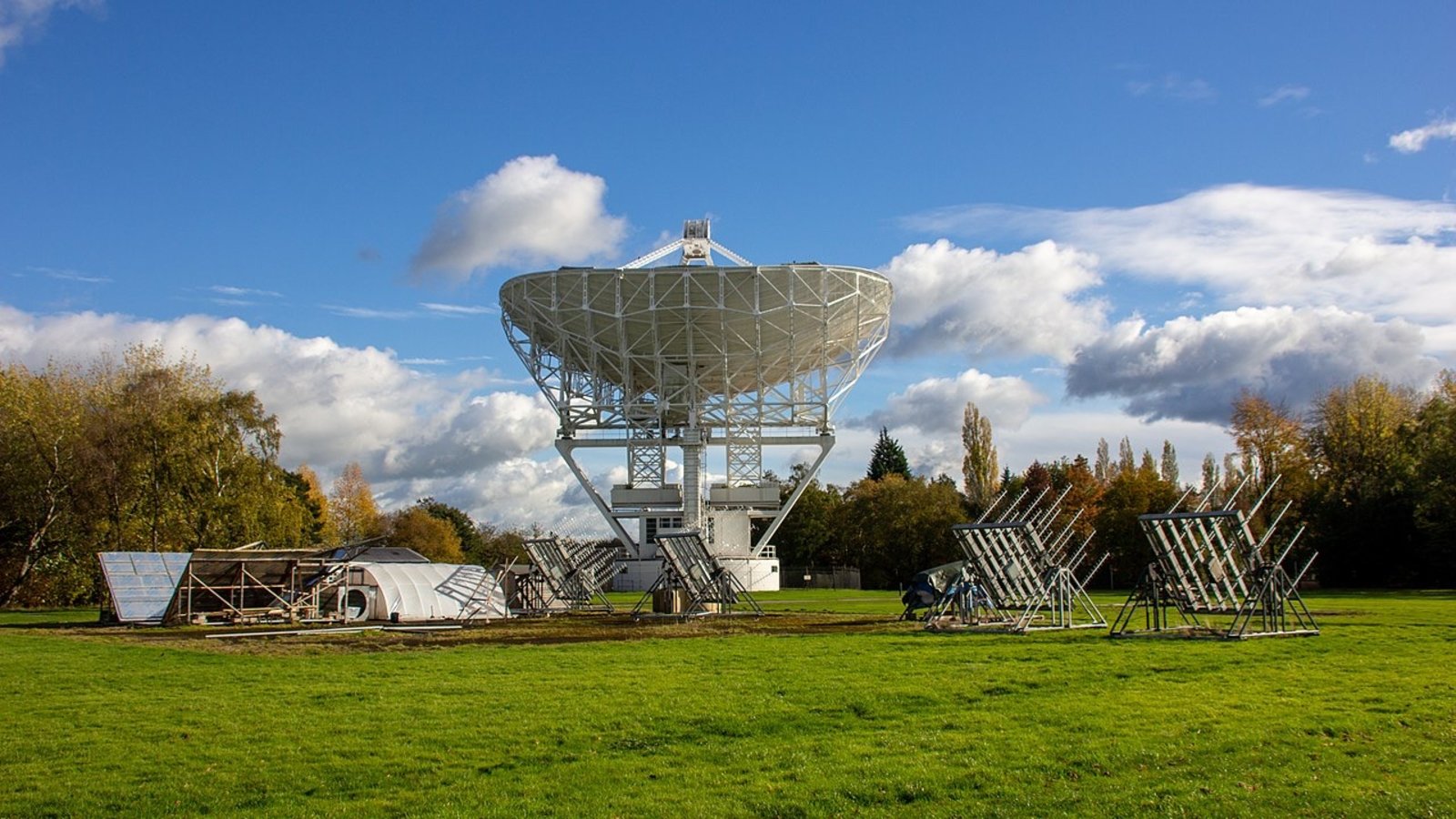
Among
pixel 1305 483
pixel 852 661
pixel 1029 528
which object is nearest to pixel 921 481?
pixel 1305 483

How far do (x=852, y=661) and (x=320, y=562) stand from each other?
24.4m

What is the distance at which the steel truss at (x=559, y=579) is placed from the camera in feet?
139

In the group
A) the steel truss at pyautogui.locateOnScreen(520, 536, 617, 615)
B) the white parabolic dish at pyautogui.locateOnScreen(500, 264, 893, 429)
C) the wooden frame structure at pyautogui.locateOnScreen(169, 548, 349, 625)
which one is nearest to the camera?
the wooden frame structure at pyautogui.locateOnScreen(169, 548, 349, 625)

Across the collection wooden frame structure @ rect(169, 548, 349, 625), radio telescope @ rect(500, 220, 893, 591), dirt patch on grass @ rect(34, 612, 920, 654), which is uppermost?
radio telescope @ rect(500, 220, 893, 591)

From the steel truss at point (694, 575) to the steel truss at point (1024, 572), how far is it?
834 centimetres

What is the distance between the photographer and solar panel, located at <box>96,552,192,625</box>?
3538 cm

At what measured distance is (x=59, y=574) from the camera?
51.1 m

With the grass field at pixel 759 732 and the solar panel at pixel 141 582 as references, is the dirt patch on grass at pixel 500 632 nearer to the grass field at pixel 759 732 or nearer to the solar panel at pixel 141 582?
the solar panel at pixel 141 582

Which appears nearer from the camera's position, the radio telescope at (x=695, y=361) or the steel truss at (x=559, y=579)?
the steel truss at (x=559, y=579)

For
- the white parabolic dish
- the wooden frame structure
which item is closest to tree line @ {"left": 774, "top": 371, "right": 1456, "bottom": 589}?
the white parabolic dish

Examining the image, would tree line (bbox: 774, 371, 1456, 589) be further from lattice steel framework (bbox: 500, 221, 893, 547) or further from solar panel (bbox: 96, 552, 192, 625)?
solar panel (bbox: 96, 552, 192, 625)

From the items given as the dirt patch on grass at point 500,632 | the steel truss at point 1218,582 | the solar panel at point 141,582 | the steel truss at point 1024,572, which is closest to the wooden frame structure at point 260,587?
the solar panel at point 141,582

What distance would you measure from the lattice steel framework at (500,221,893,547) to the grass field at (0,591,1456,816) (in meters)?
41.1

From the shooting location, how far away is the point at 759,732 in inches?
489
